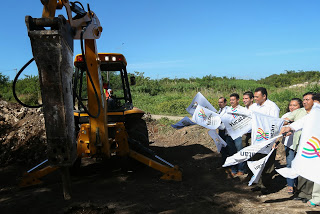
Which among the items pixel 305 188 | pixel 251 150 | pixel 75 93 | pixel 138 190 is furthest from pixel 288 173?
pixel 75 93

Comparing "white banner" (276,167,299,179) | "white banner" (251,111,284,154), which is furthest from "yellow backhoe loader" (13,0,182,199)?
"white banner" (276,167,299,179)

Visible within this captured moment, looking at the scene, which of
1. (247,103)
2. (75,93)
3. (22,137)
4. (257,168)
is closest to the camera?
(75,93)

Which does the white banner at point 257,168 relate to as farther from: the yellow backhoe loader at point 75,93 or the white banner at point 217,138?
the yellow backhoe loader at point 75,93

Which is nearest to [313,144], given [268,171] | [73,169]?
[268,171]

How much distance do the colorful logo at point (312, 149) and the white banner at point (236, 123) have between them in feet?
5.14

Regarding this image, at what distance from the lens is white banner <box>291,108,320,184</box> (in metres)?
3.05

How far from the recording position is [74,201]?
4.06 m

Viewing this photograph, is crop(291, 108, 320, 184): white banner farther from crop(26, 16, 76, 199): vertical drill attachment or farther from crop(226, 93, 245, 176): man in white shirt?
crop(26, 16, 76, 199): vertical drill attachment

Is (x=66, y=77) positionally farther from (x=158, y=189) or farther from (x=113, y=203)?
(x=158, y=189)

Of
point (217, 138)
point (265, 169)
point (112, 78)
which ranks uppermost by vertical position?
point (112, 78)

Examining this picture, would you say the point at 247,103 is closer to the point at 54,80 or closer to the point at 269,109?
the point at 269,109

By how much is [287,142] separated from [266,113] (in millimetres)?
593

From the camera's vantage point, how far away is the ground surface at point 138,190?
384 cm

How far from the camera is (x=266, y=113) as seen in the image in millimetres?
4695
